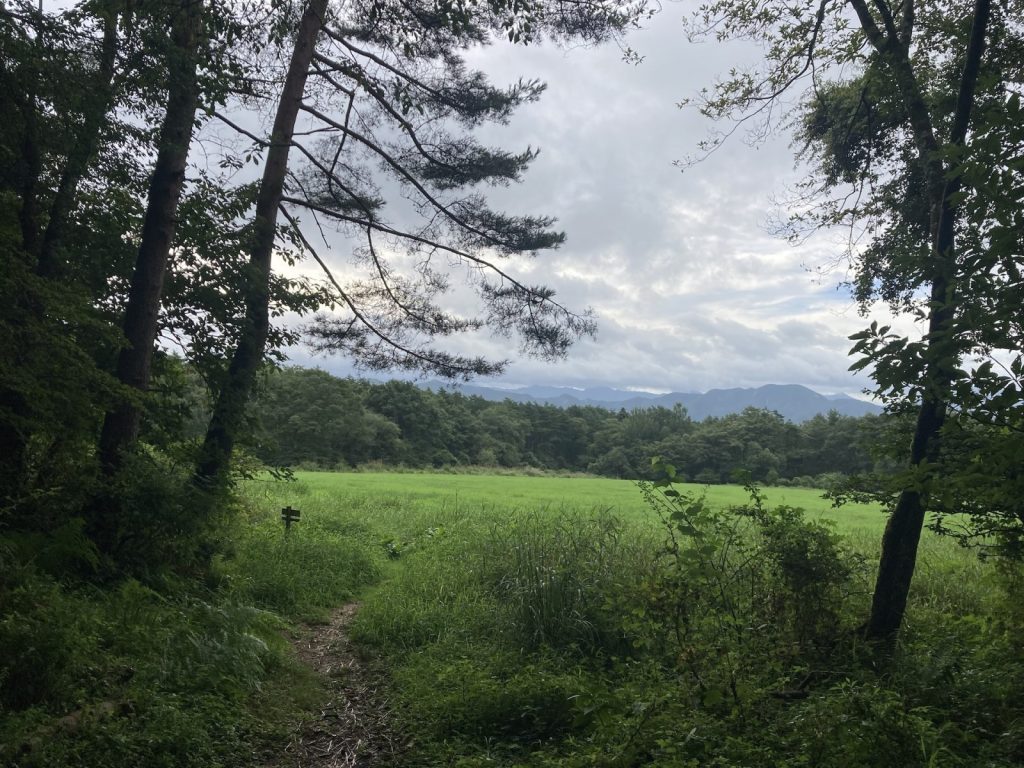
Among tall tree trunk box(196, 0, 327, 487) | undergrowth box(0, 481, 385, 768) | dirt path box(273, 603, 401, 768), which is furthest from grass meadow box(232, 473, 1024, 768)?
tall tree trunk box(196, 0, 327, 487)

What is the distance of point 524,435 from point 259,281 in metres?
78.0

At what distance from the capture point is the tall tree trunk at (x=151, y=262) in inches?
291

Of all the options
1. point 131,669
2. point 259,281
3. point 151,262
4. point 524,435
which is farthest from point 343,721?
point 524,435

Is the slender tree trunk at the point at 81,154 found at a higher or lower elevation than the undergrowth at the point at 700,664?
higher

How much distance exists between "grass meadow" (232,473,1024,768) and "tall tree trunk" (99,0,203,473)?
279 cm

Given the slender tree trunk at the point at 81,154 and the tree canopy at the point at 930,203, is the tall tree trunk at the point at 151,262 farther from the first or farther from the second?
the tree canopy at the point at 930,203

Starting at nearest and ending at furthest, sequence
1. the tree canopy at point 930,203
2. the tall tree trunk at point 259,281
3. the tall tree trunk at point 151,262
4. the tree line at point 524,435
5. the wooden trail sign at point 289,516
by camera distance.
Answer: the tree canopy at point 930,203 → the tall tree trunk at point 151,262 → the tall tree trunk at point 259,281 → the wooden trail sign at point 289,516 → the tree line at point 524,435

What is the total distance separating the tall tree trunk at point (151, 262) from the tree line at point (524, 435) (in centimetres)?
4274

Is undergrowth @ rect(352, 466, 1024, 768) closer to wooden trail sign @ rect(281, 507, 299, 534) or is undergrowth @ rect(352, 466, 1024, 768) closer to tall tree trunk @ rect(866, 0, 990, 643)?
tall tree trunk @ rect(866, 0, 990, 643)

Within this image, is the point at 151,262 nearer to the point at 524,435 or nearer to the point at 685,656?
the point at 685,656

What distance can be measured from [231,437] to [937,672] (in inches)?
347

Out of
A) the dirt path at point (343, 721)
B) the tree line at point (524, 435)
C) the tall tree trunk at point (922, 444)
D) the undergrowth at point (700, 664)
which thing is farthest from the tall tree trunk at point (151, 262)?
the tree line at point (524, 435)

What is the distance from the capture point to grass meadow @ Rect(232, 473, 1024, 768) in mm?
4148

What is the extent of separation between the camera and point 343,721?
18.0 feet
